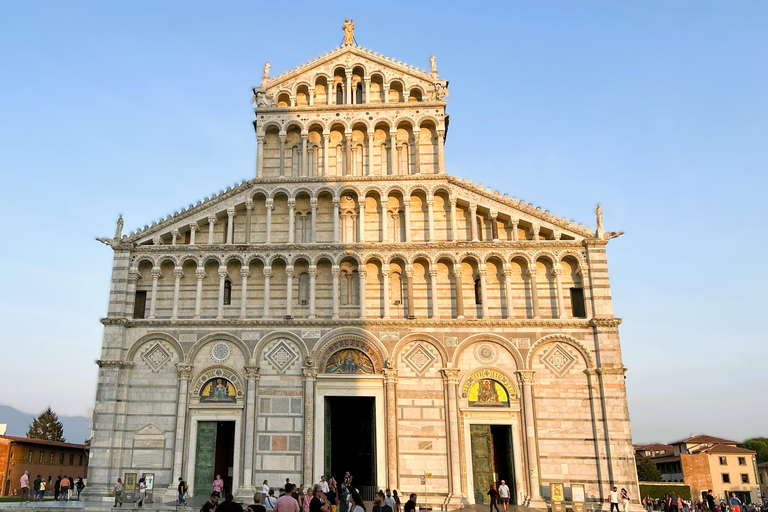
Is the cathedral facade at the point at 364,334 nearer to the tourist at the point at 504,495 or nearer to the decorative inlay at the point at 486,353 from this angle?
the decorative inlay at the point at 486,353

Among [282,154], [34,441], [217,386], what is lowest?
[34,441]

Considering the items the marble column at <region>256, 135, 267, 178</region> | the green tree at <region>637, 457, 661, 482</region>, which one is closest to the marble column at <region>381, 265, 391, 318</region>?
the marble column at <region>256, 135, 267, 178</region>

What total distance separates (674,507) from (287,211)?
21427 millimetres

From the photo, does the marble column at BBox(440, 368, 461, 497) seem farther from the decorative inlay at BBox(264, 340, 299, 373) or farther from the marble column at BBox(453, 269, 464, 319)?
the decorative inlay at BBox(264, 340, 299, 373)

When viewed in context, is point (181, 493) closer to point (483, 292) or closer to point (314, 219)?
point (314, 219)

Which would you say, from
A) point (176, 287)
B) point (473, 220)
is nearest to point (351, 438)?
point (176, 287)

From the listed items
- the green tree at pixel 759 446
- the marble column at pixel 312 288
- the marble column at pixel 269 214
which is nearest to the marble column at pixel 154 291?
the marble column at pixel 269 214

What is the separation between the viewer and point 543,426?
2473 cm

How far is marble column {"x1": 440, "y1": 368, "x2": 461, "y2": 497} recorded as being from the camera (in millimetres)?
24109

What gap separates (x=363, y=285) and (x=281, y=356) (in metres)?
4.41

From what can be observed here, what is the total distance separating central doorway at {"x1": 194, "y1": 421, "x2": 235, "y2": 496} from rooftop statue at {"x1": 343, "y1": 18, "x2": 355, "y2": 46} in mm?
18479

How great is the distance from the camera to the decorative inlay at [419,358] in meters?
25.7

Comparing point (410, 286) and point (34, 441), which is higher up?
point (410, 286)

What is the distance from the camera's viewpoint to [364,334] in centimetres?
2602
